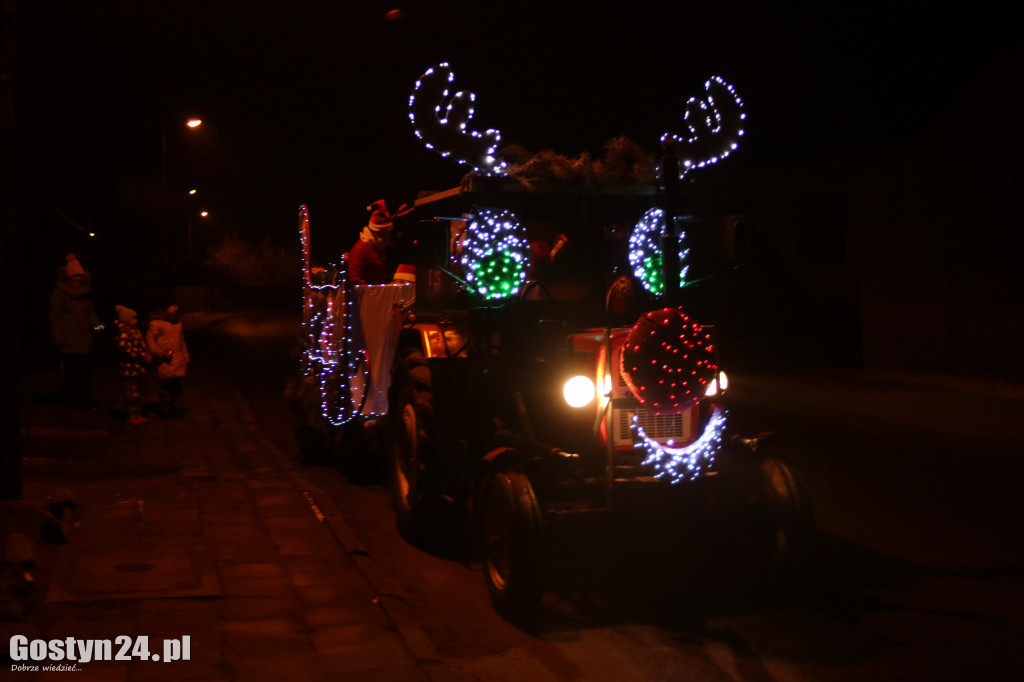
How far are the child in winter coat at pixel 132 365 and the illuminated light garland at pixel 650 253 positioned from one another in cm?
880

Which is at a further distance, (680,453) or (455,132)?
(455,132)

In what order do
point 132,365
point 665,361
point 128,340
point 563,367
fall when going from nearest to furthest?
point 665,361
point 563,367
point 132,365
point 128,340

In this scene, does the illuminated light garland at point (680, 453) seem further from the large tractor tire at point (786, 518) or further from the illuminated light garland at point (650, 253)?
the illuminated light garland at point (650, 253)

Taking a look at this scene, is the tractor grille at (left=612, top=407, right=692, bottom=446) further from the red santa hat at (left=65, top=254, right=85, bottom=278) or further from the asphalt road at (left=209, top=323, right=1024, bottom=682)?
the red santa hat at (left=65, top=254, right=85, bottom=278)

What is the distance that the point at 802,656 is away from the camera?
548 cm

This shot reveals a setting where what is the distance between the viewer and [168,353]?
1395 centimetres

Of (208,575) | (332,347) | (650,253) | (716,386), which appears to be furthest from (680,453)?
(332,347)

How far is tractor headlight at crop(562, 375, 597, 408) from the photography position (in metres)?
6.30

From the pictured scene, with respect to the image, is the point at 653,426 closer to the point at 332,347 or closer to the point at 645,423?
the point at 645,423

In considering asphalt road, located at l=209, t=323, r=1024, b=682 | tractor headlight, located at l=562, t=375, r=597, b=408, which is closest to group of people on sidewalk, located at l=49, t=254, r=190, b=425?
asphalt road, located at l=209, t=323, r=1024, b=682

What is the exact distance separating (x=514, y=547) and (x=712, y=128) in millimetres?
3140

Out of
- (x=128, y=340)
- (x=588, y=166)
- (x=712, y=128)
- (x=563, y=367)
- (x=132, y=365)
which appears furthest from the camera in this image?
(x=128, y=340)

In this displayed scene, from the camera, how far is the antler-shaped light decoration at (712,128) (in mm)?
6973

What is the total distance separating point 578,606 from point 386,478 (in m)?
4.39
